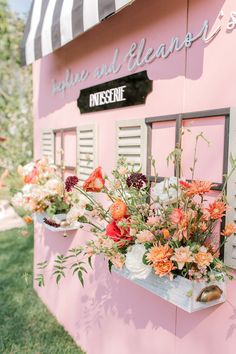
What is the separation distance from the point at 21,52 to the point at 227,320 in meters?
2.67

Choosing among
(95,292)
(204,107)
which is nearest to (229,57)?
(204,107)

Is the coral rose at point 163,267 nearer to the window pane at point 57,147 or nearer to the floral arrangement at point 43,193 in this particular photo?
the floral arrangement at point 43,193

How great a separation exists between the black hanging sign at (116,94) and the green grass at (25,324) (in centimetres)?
119

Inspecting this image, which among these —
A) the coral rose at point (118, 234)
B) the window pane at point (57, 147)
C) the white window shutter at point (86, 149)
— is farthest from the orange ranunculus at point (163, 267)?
the window pane at point (57, 147)

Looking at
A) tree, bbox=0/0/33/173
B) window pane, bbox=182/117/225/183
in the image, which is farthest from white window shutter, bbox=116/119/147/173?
tree, bbox=0/0/33/173

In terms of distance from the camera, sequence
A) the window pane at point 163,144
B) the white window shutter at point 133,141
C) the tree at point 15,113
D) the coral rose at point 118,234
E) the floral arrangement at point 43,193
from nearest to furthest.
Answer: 1. the coral rose at point 118,234
2. the window pane at point 163,144
3. the white window shutter at point 133,141
4. the floral arrangement at point 43,193
5. the tree at point 15,113

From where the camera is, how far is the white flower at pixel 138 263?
1392 mm

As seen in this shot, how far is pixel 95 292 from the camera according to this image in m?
2.60

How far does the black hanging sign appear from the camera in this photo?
2053mm

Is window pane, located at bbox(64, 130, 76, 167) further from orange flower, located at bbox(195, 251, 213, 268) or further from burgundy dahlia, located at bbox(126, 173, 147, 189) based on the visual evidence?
orange flower, located at bbox(195, 251, 213, 268)

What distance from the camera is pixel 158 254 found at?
129 centimetres

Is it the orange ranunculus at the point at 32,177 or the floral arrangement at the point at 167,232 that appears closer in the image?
the floral arrangement at the point at 167,232

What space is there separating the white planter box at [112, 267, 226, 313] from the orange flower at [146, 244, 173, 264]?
0.16 metres

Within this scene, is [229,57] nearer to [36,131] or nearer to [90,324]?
[90,324]
